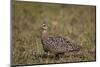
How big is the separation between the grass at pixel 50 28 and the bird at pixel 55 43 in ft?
0.16

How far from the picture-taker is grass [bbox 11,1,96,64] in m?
2.38

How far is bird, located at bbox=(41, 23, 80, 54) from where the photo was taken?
2.49 meters

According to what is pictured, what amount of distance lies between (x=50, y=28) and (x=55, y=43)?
0.20 meters

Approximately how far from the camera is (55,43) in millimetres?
2539

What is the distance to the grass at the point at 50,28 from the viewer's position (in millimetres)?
2385

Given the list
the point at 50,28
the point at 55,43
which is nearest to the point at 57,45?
the point at 55,43

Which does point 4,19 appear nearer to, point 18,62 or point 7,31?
point 7,31

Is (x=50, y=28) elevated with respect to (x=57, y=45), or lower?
elevated

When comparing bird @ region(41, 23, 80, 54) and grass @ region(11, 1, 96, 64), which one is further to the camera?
bird @ region(41, 23, 80, 54)

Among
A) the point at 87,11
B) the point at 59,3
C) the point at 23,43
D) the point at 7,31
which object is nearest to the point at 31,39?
the point at 23,43

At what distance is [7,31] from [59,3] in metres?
0.74

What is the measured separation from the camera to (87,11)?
2.69 meters

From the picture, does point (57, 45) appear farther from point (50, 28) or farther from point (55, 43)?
point (50, 28)

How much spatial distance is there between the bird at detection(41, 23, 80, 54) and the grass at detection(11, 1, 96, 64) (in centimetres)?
5
